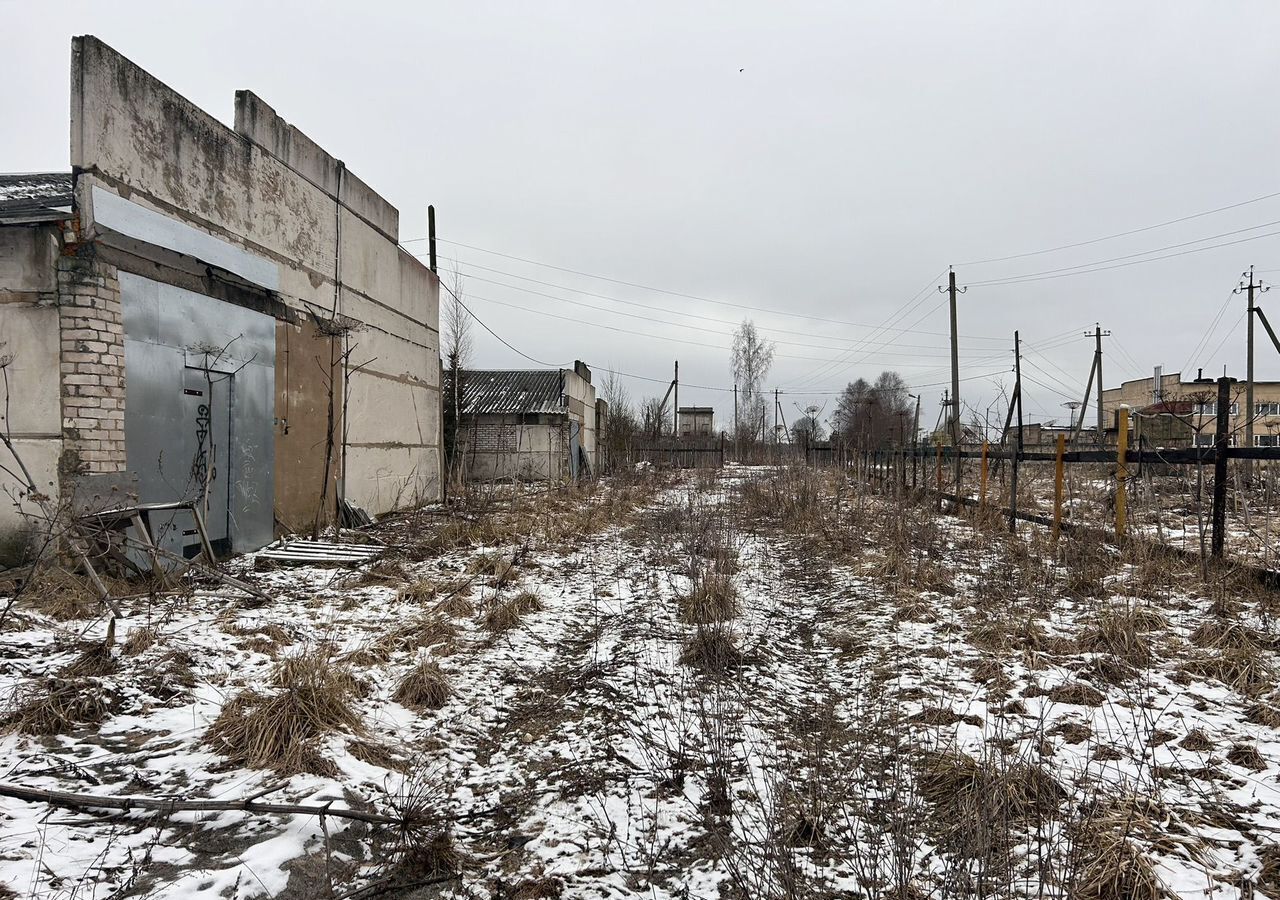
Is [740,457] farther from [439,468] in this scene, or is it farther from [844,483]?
[439,468]

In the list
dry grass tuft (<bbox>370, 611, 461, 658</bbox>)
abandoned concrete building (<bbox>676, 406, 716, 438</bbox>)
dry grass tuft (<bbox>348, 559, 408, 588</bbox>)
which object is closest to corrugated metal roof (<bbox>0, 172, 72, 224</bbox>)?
dry grass tuft (<bbox>348, 559, 408, 588</bbox>)

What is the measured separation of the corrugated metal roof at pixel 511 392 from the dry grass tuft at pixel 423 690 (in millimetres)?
17621

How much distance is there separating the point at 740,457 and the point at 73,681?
2774 cm

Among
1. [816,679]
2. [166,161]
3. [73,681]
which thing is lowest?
[816,679]

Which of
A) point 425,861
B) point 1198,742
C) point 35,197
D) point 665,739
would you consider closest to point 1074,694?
point 1198,742

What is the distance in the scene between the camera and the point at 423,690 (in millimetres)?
3904

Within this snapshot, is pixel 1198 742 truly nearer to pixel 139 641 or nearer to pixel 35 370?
pixel 139 641

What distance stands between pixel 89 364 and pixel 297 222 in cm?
381

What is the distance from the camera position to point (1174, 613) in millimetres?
5133

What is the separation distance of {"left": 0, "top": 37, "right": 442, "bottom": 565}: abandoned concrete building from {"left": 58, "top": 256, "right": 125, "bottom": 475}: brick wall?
13 millimetres

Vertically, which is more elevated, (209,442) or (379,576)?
(209,442)

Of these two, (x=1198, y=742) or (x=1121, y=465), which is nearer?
(x=1198, y=742)

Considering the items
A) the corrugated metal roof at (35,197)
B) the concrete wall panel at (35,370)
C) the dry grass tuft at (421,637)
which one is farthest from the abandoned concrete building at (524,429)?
the dry grass tuft at (421,637)

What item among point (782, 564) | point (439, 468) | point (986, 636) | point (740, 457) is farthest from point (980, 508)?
point (740, 457)
